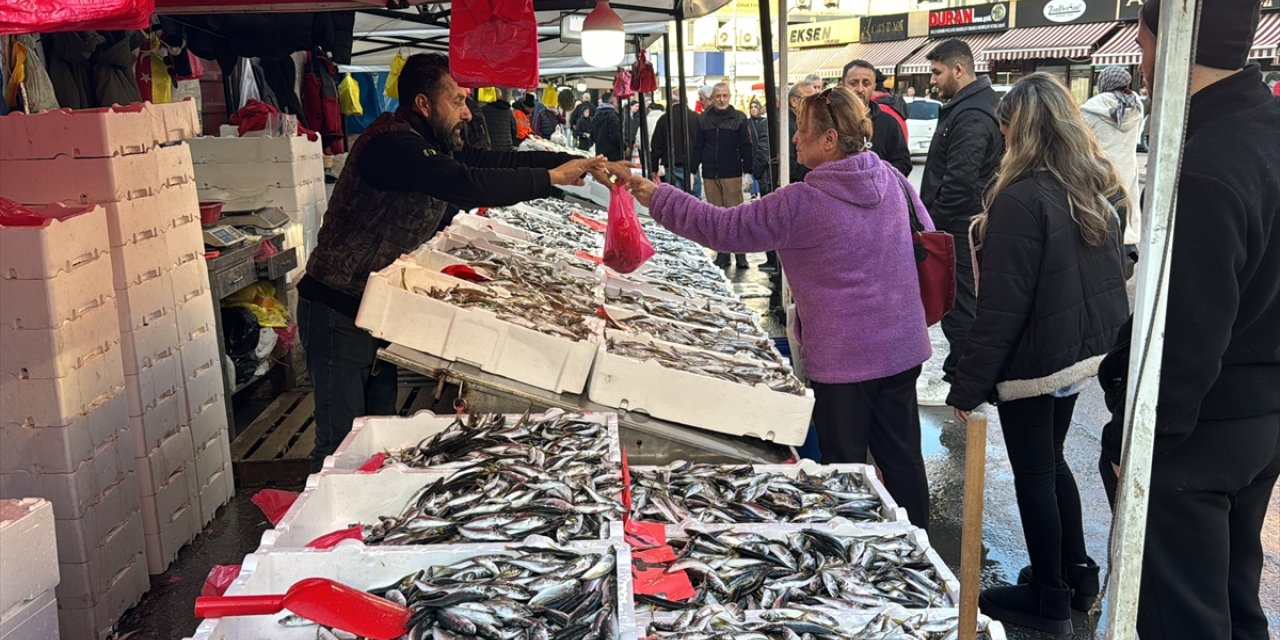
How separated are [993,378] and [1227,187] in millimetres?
1450

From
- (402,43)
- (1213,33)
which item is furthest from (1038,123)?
(402,43)

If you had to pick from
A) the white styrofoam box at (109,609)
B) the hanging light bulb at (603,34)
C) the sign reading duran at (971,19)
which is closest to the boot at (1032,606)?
the white styrofoam box at (109,609)

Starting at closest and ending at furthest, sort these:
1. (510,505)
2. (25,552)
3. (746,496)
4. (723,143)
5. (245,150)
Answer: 1. (25,552)
2. (510,505)
3. (746,496)
4. (245,150)
5. (723,143)

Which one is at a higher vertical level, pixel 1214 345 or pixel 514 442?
pixel 1214 345

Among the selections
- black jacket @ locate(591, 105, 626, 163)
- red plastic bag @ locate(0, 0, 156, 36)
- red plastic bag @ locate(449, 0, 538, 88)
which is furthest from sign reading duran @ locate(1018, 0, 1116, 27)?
red plastic bag @ locate(0, 0, 156, 36)

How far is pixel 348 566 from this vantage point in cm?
266

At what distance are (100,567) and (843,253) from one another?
320 centimetres

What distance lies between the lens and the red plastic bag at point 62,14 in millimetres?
2119

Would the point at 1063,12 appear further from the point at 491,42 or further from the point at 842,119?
the point at 842,119

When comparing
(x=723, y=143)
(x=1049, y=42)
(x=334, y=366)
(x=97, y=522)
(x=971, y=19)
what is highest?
(x=971, y=19)

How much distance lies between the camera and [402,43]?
12.3m

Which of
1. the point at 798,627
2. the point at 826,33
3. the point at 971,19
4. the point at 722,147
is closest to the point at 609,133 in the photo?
the point at 722,147

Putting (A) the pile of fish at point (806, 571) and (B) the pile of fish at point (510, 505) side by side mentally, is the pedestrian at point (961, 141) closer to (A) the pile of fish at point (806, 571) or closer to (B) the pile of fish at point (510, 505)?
(A) the pile of fish at point (806, 571)

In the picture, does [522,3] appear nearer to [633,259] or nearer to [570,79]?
[633,259]
